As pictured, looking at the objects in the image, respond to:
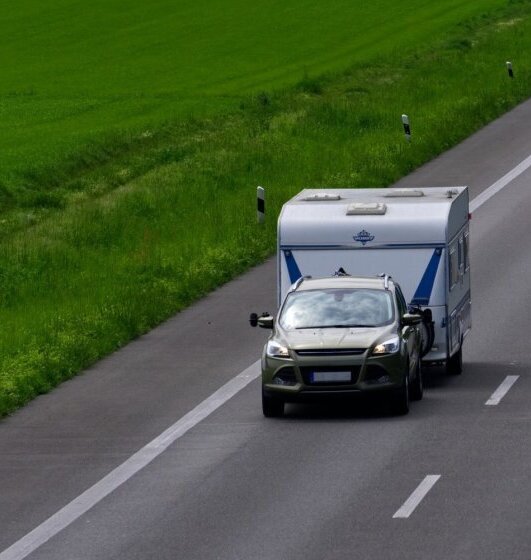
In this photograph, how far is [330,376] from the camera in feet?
70.3

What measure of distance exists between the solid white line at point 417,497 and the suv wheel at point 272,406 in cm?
373

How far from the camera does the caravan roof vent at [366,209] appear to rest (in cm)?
2419

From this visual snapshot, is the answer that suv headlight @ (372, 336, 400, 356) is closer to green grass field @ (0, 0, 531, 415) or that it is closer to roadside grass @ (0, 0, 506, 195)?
green grass field @ (0, 0, 531, 415)

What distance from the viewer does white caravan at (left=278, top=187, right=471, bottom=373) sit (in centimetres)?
2397

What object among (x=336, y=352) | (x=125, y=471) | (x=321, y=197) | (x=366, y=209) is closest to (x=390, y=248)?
(x=366, y=209)

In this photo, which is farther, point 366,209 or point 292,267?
point 292,267

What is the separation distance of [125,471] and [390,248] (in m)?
6.34

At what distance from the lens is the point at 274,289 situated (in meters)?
30.8

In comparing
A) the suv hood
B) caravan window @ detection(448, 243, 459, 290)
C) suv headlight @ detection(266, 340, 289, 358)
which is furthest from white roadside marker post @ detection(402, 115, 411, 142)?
suv headlight @ detection(266, 340, 289, 358)

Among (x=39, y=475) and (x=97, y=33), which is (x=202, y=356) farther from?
(x=97, y=33)

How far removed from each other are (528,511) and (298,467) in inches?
123

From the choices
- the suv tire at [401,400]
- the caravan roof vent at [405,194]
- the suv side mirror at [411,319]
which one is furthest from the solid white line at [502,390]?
the caravan roof vent at [405,194]

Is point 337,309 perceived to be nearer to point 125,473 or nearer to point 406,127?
point 125,473

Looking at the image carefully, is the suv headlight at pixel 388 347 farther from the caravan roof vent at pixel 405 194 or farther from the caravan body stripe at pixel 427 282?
the caravan roof vent at pixel 405 194
